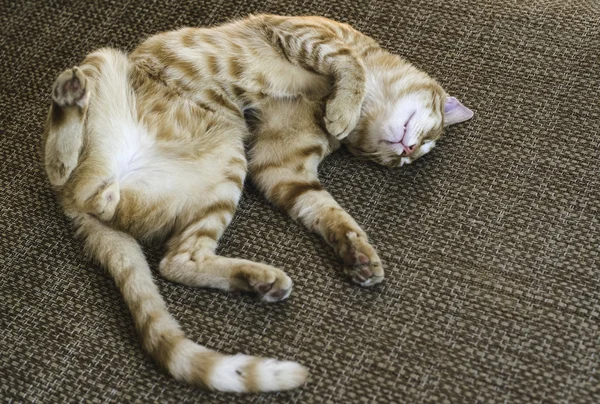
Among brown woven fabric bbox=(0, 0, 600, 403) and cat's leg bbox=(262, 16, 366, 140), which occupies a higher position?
cat's leg bbox=(262, 16, 366, 140)

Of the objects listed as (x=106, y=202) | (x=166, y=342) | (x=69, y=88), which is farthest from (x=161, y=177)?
(x=166, y=342)

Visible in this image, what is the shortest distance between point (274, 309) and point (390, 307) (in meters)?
0.28

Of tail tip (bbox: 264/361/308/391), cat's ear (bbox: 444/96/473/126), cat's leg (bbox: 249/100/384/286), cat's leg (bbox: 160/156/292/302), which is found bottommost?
tail tip (bbox: 264/361/308/391)

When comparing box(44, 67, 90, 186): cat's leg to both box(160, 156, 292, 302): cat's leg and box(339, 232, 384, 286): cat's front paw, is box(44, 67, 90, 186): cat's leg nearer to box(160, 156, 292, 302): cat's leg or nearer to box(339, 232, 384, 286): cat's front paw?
box(160, 156, 292, 302): cat's leg

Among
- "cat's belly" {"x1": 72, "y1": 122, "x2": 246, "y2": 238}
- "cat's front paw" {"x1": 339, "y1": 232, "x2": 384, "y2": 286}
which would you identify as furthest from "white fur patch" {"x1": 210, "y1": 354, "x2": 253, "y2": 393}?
"cat's belly" {"x1": 72, "y1": 122, "x2": 246, "y2": 238}

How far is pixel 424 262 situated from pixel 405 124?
0.45 meters

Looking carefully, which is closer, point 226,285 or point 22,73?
point 226,285

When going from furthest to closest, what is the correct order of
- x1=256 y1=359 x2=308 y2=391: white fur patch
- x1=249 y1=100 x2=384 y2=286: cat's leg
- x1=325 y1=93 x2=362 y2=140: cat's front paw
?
x1=325 y1=93 x2=362 y2=140: cat's front paw < x1=249 y1=100 x2=384 y2=286: cat's leg < x1=256 y1=359 x2=308 y2=391: white fur patch

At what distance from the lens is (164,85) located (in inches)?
80.1

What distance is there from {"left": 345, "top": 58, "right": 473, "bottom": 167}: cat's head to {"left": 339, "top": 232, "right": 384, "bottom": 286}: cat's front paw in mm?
337

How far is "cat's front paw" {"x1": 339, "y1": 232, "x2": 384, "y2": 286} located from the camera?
1.80 m

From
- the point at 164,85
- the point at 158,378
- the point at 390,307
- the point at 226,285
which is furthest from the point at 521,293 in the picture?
the point at 164,85

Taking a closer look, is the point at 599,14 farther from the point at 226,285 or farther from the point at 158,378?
the point at 158,378

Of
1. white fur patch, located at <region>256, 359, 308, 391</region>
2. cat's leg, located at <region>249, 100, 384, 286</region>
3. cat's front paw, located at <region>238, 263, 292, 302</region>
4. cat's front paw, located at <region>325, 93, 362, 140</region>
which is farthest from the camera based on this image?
cat's front paw, located at <region>325, 93, 362, 140</region>
